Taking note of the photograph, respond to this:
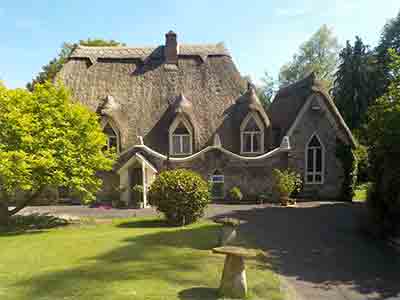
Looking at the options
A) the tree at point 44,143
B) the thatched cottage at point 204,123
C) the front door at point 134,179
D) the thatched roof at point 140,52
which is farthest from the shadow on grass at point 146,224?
the thatched roof at point 140,52

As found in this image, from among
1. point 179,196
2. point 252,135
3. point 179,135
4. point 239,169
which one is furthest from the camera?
point 252,135

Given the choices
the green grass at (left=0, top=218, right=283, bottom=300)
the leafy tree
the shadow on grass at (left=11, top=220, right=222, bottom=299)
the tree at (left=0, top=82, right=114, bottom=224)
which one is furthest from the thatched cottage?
the shadow on grass at (left=11, top=220, right=222, bottom=299)

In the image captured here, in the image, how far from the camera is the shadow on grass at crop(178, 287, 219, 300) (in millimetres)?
5508

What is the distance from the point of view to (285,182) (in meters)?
17.4

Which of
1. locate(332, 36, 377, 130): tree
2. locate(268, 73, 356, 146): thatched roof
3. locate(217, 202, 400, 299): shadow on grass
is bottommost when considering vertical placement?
locate(217, 202, 400, 299): shadow on grass

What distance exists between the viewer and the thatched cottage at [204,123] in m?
19.0

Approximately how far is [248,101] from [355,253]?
44.7ft

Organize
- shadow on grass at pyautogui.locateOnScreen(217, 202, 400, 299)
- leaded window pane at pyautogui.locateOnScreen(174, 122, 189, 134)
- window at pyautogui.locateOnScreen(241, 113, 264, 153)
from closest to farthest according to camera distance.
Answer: shadow on grass at pyautogui.locateOnScreen(217, 202, 400, 299)
window at pyautogui.locateOnScreen(241, 113, 264, 153)
leaded window pane at pyautogui.locateOnScreen(174, 122, 189, 134)

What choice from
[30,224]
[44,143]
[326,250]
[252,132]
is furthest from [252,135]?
[30,224]

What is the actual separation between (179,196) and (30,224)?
7.36 metres

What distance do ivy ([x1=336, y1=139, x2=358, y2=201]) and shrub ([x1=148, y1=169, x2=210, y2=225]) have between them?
11661 mm

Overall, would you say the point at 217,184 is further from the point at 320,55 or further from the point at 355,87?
the point at 320,55

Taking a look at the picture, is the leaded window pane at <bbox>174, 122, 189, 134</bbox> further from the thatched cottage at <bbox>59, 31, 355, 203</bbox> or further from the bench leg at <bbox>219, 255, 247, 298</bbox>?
the bench leg at <bbox>219, 255, 247, 298</bbox>

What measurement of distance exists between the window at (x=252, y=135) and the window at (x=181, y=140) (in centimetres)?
407
